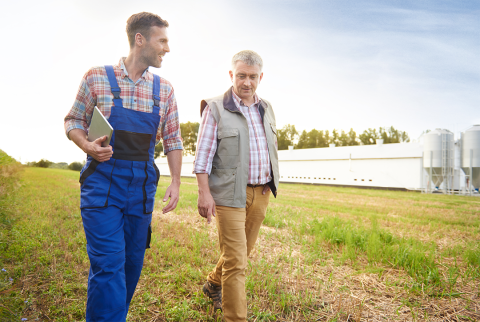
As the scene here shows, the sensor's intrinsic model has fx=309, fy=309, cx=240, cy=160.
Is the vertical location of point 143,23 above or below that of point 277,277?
above

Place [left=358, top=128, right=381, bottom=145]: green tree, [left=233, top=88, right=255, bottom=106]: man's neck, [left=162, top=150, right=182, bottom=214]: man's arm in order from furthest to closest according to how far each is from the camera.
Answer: [left=358, top=128, right=381, bottom=145]: green tree
[left=233, top=88, right=255, bottom=106]: man's neck
[left=162, top=150, right=182, bottom=214]: man's arm

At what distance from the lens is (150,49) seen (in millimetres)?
2451

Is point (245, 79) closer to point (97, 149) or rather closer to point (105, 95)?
point (105, 95)

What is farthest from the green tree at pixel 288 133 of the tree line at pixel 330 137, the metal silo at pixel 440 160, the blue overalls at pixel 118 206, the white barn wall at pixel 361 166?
the blue overalls at pixel 118 206

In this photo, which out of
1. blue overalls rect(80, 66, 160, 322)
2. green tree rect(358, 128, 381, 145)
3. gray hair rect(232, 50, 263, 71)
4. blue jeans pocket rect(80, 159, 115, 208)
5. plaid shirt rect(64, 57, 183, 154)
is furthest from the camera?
green tree rect(358, 128, 381, 145)

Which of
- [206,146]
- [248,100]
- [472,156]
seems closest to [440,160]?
[472,156]

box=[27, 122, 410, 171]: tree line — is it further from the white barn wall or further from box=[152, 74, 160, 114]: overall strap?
box=[152, 74, 160, 114]: overall strap

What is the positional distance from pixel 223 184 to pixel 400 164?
2693cm

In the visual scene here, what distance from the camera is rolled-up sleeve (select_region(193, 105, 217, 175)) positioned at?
9.08 ft

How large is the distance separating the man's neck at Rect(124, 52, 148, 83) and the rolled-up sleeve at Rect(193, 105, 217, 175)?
28.8 inches

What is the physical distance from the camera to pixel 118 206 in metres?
2.21

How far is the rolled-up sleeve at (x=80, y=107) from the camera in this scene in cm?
233

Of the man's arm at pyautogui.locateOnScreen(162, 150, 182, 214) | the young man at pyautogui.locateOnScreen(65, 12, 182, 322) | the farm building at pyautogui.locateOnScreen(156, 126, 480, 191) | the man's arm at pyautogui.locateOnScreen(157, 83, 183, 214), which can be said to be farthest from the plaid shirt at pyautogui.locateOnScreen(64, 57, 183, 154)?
the farm building at pyautogui.locateOnScreen(156, 126, 480, 191)

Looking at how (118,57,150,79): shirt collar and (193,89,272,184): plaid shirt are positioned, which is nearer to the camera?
(118,57,150,79): shirt collar
